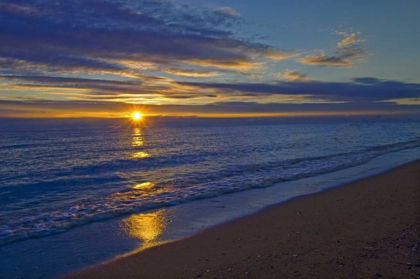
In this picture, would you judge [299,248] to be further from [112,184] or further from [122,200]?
[112,184]

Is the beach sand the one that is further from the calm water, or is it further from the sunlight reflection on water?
the calm water

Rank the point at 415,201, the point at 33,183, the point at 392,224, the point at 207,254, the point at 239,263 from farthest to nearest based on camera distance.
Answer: the point at 33,183 < the point at 415,201 < the point at 392,224 < the point at 207,254 < the point at 239,263

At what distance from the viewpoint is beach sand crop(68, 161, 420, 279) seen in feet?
18.4

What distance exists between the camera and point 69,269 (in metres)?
6.41

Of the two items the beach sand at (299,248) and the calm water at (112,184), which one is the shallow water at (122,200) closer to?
the calm water at (112,184)

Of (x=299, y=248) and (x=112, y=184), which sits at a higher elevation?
(x=299, y=248)

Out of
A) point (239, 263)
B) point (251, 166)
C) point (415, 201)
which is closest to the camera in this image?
point (239, 263)

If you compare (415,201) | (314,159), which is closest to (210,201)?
(415,201)

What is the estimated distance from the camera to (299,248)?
21.8ft

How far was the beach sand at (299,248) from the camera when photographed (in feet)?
18.4

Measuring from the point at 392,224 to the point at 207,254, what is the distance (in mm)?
4709

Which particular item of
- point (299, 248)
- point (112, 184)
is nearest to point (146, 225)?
point (299, 248)

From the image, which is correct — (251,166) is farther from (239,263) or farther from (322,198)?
(239,263)

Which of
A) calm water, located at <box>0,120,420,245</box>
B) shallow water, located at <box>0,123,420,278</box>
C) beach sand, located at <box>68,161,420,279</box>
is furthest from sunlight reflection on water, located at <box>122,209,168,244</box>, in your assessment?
beach sand, located at <box>68,161,420,279</box>
